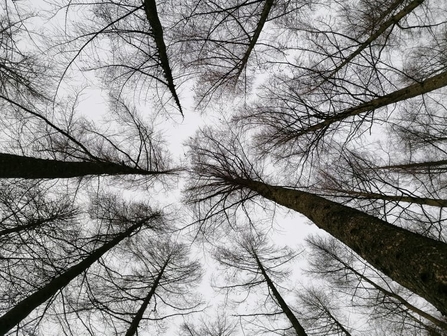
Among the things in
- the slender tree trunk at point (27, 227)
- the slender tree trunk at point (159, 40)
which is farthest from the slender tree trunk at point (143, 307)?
the slender tree trunk at point (159, 40)

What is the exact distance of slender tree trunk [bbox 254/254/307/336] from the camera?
5.52 m

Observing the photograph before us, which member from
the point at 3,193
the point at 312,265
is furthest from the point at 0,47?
the point at 312,265

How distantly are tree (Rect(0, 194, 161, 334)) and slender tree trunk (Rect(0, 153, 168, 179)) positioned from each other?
3.85 ft

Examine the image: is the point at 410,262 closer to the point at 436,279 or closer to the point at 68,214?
the point at 436,279

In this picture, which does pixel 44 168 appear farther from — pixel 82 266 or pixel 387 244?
Result: pixel 387 244

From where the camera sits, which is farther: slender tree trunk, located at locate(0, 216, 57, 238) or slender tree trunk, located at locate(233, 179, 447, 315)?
slender tree trunk, located at locate(0, 216, 57, 238)

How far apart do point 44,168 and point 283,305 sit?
523 cm

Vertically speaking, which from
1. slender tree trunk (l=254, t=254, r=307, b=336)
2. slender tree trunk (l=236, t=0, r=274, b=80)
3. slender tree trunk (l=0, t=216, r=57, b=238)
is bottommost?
slender tree trunk (l=254, t=254, r=307, b=336)

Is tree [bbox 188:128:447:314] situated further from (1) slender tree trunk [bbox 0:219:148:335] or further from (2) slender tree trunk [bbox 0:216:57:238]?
(2) slender tree trunk [bbox 0:216:57:238]

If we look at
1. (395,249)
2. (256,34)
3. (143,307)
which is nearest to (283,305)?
(143,307)

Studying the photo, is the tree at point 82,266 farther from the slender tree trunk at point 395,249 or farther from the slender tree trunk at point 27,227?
the slender tree trunk at point 395,249

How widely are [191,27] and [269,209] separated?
12.9 feet

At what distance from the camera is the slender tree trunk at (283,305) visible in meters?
5.52

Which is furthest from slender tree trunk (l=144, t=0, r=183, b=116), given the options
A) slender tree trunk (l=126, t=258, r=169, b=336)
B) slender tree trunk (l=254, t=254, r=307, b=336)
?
slender tree trunk (l=254, t=254, r=307, b=336)
